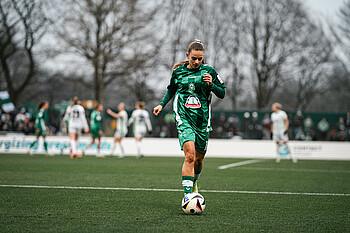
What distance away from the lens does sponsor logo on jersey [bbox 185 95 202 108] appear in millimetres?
6465

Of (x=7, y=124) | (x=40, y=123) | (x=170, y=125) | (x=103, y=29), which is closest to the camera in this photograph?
(x=40, y=123)

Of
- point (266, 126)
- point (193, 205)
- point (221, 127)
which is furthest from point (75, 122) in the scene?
point (193, 205)

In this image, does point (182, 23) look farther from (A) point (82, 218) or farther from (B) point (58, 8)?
(A) point (82, 218)

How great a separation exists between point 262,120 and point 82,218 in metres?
23.9

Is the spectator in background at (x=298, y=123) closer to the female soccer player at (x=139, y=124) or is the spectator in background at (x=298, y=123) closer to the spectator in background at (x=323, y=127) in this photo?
the spectator in background at (x=323, y=127)

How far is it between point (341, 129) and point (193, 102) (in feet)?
76.6

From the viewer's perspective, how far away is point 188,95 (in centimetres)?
652

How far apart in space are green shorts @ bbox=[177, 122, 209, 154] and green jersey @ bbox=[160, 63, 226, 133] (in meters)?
0.06

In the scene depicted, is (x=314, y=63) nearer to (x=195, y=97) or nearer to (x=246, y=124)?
(x=246, y=124)

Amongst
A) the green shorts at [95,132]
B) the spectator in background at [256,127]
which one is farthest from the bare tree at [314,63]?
the green shorts at [95,132]

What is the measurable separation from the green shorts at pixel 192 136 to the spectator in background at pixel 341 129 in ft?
74.9

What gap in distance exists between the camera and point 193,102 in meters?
6.47

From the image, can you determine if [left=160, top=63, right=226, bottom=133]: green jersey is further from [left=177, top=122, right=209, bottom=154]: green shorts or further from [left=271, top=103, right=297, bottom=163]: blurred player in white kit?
[left=271, top=103, right=297, bottom=163]: blurred player in white kit

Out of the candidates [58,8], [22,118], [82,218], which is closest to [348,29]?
[58,8]
